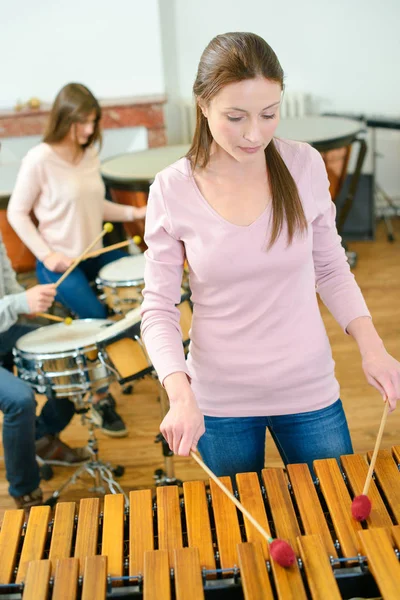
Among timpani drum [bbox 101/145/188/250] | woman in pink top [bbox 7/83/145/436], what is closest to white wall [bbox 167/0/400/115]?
timpani drum [bbox 101/145/188/250]

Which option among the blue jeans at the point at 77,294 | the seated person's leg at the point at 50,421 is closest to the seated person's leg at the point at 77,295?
the blue jeans at the point at 77,294

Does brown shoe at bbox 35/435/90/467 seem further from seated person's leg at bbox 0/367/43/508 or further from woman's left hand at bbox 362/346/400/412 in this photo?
woman's left hand at bbox 362/346/400/412

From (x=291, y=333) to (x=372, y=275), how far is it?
286 centimetres

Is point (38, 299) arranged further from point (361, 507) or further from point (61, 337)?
point (361, 507)

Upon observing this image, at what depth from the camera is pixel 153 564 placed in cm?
123

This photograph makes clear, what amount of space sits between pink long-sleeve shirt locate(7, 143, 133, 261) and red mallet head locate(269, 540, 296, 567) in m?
2.05

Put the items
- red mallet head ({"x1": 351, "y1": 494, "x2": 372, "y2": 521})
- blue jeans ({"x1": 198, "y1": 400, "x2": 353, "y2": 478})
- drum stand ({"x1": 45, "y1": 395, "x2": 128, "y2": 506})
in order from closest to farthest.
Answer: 1. red mallet head ({"x1": 351, "y1": 494, "x2": 372, "y2": 521})
2. blue jeans ({"x1": 198, "y1": 400, "x2": 353, "y2": 478})
3. drum stand ({"x1": 45, "y1": 395, "x2": 128, "y2": 506})

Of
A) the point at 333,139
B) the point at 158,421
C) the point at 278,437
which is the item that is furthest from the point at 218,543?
the point at 333,139

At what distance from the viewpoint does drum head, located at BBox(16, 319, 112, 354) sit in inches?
92.5

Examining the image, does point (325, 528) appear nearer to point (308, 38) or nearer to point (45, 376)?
point (45, 376)

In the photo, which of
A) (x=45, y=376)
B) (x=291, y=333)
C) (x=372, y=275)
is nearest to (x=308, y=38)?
(x=372, y=275)

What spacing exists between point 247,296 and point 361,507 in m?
0.43

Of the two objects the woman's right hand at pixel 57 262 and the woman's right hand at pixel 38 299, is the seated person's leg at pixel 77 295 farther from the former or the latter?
the woman's right hand at pixel 38 299

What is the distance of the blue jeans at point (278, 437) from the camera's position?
155 centimetres
